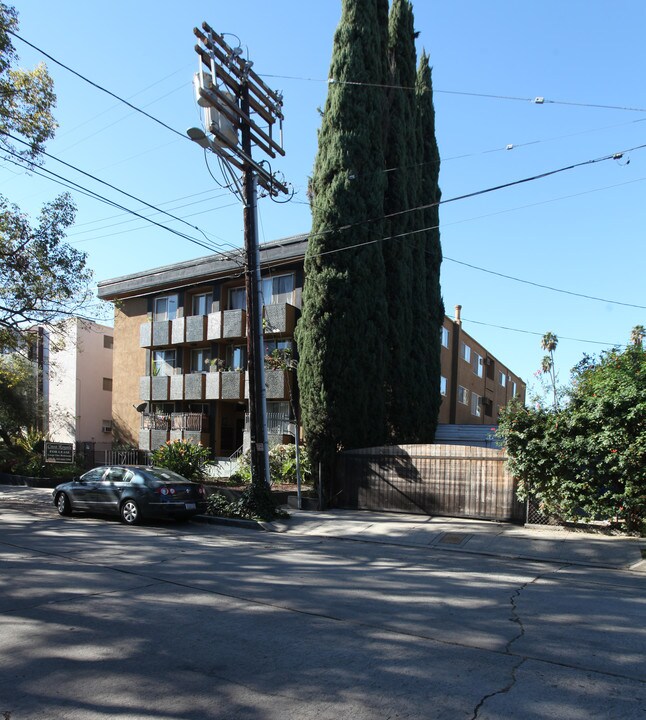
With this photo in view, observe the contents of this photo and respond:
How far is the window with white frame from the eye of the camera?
35.1 metres

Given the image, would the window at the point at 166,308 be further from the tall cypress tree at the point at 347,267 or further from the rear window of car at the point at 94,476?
the rear window of car at the point at 94,476

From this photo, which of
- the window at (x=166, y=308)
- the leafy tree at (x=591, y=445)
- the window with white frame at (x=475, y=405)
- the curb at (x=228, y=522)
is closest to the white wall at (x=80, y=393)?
the window at (x=166, y=308)

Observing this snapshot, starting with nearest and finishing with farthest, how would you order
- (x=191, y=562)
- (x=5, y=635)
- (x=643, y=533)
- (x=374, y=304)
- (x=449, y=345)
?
(x=5, y=635) < (x=191, y=562) < (x=643, y=533) < (x=374, y=304) < (x=449, y=345)

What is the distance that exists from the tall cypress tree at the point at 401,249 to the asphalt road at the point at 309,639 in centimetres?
1081

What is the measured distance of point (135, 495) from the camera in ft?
44.5

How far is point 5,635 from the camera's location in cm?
525

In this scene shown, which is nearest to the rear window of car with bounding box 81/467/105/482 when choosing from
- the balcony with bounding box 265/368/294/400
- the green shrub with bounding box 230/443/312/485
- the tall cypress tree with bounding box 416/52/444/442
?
the green shrub with bounding box 230/443/312/485

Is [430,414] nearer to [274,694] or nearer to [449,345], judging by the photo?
[449,345]

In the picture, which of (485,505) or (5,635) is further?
(485,505)

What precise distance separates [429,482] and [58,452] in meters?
16.0

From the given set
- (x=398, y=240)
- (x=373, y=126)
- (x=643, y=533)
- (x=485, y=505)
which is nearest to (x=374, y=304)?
(x=398, y=240)

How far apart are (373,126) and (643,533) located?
1343 cm

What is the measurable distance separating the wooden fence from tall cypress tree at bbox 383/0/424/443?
13.6 ft

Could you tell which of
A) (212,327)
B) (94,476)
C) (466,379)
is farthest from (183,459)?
(466,379)
